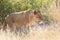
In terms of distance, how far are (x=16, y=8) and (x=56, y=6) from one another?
218cm

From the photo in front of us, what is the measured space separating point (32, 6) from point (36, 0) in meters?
0.32

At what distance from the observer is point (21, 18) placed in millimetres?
10633

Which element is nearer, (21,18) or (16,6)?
(21,18)

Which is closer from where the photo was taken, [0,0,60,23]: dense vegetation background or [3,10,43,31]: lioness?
[3,10,43,31]: lioness

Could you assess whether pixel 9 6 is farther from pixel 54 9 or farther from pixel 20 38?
pixel 20 38

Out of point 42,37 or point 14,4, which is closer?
point 42,37

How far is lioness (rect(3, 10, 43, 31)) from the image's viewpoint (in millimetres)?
10422

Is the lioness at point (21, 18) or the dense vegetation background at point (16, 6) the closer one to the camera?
the lioness at point (21, 18)

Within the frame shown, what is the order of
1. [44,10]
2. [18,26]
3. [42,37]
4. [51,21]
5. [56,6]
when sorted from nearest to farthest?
[42,37] → [18,26] → [51,21] → [44,10] → [56,6]

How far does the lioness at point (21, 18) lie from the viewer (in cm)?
1042

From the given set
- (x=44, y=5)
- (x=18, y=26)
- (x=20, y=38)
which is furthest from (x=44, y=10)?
(x=20, y=38)

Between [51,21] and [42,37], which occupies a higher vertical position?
[42,37]

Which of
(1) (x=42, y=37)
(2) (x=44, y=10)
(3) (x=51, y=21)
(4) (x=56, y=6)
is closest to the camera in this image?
(1) (x=42, y=37)

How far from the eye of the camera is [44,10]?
1253 centimetres
